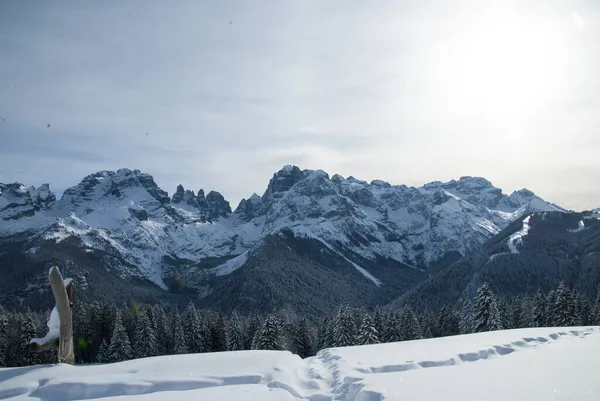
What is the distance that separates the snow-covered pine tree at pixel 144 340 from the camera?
5381cm

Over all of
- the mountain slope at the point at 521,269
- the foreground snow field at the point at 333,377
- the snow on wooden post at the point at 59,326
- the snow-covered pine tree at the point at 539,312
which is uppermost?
the snow on wooden post at the point at 59,326

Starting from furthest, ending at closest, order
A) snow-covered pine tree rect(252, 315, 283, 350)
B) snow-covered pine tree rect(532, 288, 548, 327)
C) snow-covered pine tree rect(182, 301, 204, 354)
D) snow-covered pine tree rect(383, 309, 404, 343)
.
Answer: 1. snow-covered pine tree rect(182, 301, 204, 354)
2. snow-covered pine tree rect(383, 309, 404, 343)
3. snow-covered pine tree rect(532, 288, 548, 327)
4. snow-covered pine tree rect(252, 315, 283, 350)

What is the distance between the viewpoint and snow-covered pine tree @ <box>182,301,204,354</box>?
55594 mm

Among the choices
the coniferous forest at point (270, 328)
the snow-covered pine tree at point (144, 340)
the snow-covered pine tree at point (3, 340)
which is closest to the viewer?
the coniferous forest at point (270, 328)

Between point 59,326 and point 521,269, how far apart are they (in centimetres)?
18366

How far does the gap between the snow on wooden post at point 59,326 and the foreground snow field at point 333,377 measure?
134 cm

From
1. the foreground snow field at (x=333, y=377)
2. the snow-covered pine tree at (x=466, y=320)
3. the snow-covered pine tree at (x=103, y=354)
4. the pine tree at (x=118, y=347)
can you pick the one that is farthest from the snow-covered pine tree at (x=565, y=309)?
the snow-covered pine tree at (x=103, y=354)

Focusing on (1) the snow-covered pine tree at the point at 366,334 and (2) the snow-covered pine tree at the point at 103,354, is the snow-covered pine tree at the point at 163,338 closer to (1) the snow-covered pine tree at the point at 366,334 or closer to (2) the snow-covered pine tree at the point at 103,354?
(2) the snow-covered pine tree at the point at 103,354

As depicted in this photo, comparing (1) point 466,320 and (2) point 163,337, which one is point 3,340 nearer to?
(2) point 163,337

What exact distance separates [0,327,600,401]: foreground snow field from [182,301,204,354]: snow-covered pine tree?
43574 mm

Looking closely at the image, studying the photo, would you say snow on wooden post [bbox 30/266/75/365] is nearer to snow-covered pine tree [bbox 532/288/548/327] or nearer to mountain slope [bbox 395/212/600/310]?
snow-covered pine tree [bbox 532/288/548/327]

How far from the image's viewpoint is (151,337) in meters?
54.2

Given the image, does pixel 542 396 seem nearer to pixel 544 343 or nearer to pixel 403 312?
pixel 544 343

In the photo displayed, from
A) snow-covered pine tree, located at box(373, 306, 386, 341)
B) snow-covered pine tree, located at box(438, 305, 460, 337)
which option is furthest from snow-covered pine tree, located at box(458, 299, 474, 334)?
snow-covered pine tree, located at box(373, 306, 386, 341)
